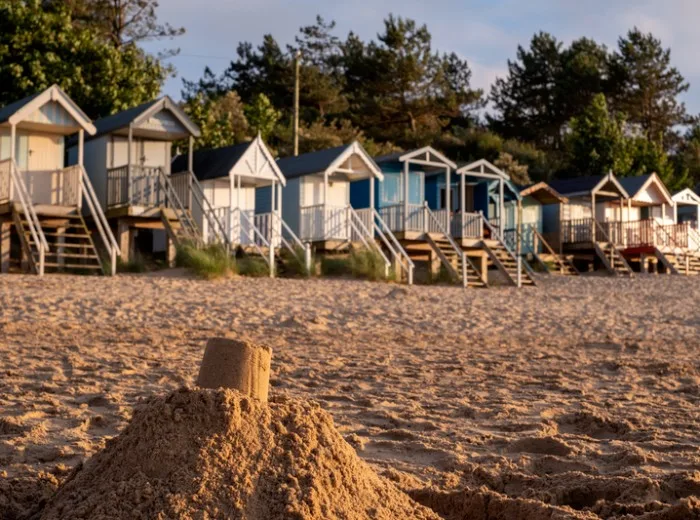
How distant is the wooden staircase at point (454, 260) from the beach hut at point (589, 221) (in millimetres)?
8516

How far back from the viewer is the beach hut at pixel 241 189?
2583cm

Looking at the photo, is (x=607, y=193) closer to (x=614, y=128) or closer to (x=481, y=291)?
(x=614, y=128)

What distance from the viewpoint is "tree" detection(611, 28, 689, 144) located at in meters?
63.3

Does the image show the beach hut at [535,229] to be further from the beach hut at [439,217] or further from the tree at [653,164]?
the tree at [653,164]

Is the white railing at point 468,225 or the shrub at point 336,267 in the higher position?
the white railing at point 468,225

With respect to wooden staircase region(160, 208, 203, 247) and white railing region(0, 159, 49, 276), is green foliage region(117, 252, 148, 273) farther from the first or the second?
white railing region(0, 159, 49, 276)

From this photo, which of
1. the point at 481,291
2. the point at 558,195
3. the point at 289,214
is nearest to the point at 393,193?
the point at 289,214

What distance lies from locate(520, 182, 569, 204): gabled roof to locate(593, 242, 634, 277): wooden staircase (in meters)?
2.89

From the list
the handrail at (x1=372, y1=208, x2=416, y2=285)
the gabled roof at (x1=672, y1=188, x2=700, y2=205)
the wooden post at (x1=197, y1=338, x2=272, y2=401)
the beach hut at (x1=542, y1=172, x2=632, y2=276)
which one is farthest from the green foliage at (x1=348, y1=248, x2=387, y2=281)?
the gabled roof at (x1=672, y1=188, x2=700, y2=205)

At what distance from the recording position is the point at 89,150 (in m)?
26.8

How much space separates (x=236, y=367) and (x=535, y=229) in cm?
3257

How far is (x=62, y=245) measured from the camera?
21.0 metres

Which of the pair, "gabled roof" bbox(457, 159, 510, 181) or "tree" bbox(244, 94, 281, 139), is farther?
"tree" bbox(244, 94, 281, 139)

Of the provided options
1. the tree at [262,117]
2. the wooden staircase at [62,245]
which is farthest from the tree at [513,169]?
the wooden staircase at [62,245]
